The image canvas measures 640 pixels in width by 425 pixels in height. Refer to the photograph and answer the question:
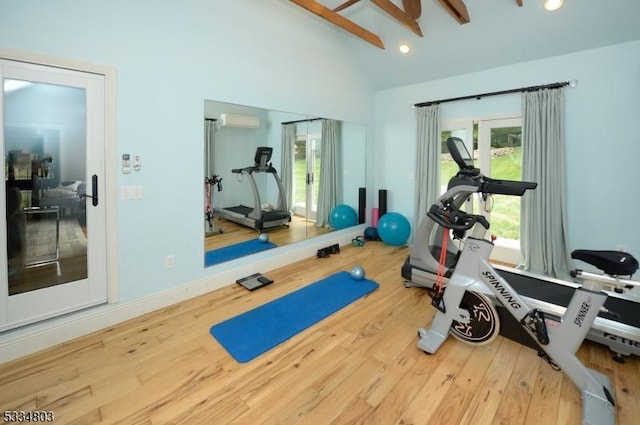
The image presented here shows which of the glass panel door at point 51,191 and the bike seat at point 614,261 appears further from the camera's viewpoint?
the glass panel door at point 51,191

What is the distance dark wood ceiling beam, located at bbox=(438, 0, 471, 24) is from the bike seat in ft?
8.64

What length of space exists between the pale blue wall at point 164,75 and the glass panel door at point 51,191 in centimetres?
17

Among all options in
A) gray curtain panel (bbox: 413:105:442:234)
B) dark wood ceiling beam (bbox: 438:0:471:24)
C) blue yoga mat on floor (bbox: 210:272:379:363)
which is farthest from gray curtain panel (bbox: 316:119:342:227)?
dark wood ceiling beam (bbox: 438:0:471:24)

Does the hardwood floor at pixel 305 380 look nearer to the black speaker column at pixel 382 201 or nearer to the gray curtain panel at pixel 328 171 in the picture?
the gray curtain panel at pixel 328 171

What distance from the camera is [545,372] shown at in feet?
6.40

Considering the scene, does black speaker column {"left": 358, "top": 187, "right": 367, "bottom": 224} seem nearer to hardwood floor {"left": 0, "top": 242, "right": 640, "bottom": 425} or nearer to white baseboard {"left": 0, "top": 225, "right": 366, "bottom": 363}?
white baseboard {"left": 0, "top": 225, "right": 366, "bottom": 363}

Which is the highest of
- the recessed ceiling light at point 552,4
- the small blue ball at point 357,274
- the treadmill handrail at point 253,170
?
the recessed ceiling light at point 552,4

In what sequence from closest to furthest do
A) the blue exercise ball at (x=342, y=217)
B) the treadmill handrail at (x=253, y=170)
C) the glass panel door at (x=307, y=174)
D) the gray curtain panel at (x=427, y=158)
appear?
the treadmill handrail at (x=253, y=170)
the glass panel door at (x=307, y=174)
the gray curtain panel at (x=427, y=158)
the blue exercise ball at (x=342, y=217)

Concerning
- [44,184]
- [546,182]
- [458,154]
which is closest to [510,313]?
[458,154]

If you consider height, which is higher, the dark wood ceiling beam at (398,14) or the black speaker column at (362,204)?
the dark wood ceiling beam at (398,14)

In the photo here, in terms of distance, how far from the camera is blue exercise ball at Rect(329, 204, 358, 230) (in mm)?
4827

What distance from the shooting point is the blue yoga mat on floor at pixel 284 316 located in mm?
2227

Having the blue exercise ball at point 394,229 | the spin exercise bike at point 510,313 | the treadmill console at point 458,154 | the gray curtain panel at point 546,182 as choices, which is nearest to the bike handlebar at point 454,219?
the spin exercise bike at point 510,313

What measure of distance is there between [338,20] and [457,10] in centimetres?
128
